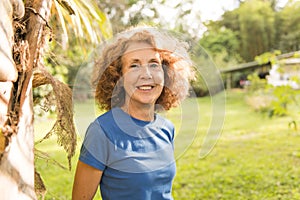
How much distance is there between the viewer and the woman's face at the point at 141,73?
1.35m

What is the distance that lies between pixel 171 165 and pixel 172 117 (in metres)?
0.28

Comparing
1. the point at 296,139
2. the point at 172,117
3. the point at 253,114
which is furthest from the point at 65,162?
the point at 253,114

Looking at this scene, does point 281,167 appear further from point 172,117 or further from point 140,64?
point 140,64

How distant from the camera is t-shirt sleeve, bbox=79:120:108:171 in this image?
1.25 meters

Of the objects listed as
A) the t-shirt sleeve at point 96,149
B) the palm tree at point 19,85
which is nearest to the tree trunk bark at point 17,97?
the palm tree at point 19,85

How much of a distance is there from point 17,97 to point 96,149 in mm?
282

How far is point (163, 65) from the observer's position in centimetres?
148

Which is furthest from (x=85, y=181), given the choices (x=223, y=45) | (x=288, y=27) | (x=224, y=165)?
(x=288, y=27)

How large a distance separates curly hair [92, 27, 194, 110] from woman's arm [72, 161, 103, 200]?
26cm

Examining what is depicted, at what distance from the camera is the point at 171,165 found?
1404 mm

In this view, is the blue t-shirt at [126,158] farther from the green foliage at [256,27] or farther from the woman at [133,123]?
the green foliage at [256,27]

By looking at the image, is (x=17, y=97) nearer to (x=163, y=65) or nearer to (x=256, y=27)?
(x=163, y=65)

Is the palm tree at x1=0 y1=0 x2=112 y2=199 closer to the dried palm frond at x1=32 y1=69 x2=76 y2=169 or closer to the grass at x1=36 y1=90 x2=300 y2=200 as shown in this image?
the dried palm frond at x1=32 y1=69 x2=76 y2=169

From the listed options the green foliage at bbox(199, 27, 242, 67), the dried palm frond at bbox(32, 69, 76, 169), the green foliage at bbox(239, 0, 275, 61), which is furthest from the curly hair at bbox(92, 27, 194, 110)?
the green foliage at bbox(239, 0, 275, 61)
